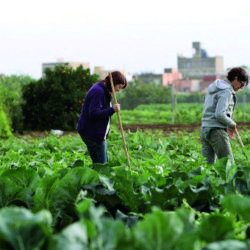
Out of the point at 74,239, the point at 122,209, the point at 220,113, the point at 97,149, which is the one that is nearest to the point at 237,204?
the point at 74,239

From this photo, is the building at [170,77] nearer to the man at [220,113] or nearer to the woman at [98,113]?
the man at [220,113]

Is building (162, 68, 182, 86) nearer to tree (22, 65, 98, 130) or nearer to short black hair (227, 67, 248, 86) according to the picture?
tree (22, 65, 98, 130)

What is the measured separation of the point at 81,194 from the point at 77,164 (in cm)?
93

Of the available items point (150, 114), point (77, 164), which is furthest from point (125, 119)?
point (77, 164)

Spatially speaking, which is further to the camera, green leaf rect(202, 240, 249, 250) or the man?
the man

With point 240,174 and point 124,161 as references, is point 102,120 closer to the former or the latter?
point 124,161

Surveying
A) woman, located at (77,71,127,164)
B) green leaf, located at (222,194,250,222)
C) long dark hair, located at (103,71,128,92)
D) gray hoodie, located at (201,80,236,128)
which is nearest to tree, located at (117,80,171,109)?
gray hoodie, located at (201,80,236,128)

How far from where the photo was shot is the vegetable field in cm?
160

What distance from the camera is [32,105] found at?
72.3 feet

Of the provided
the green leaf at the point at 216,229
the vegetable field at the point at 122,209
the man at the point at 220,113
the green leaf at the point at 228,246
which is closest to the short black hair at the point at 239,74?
the man at the point at 220,113

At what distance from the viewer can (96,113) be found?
683 centimetres

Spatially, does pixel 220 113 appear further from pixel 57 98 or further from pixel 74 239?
pixel 57 98

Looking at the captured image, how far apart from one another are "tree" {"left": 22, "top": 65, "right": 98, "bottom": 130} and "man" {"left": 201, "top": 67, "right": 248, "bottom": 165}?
43.5 ft

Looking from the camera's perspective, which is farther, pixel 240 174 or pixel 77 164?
pixel 77 164
